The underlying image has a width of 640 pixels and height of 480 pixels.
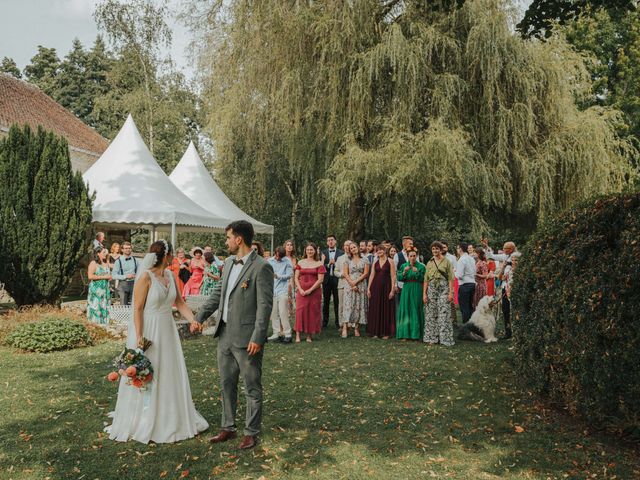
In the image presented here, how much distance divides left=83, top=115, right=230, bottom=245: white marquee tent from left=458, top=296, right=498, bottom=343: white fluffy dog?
8244 mm

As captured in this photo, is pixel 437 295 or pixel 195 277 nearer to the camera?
pixel 437 295

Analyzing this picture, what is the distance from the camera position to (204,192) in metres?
21.0

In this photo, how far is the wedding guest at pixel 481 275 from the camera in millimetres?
12656

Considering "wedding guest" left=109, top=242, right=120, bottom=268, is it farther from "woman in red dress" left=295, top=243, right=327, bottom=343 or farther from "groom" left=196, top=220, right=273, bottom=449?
"groom" left=196, top=220, right=273, bottom=449

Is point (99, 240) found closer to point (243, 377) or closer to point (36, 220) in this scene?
point (36, 220)

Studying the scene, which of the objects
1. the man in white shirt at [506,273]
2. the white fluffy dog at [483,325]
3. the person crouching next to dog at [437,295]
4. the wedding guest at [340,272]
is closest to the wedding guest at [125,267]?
the wedding guest at [340,272]

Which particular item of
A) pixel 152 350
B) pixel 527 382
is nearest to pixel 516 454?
pixel 527 382

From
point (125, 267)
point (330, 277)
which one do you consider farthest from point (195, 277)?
point (330, 277)

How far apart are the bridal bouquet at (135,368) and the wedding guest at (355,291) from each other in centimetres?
651

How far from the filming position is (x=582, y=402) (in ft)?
16.8

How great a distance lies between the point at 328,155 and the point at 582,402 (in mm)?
12292

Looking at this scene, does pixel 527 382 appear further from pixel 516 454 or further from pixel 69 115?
pixel 69 115

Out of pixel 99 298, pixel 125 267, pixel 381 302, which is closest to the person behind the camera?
pixel 381 302

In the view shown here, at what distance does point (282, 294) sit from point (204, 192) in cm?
1143
